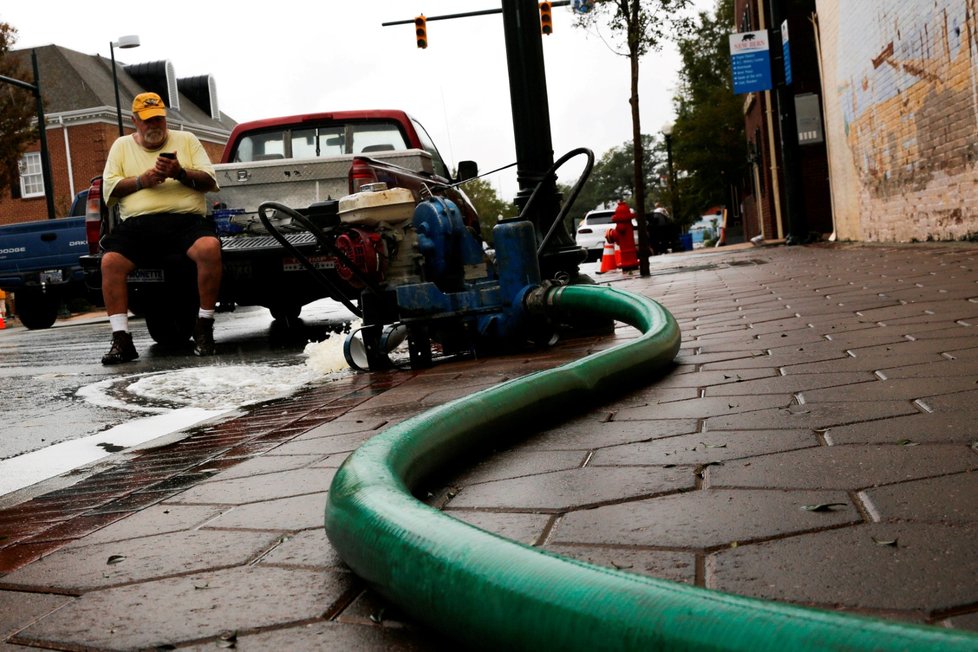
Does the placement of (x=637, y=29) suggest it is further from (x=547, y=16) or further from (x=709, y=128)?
(x=709, y=128)

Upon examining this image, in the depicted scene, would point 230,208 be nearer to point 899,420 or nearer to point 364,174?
point 364,174

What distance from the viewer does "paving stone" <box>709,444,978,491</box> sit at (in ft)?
7.51

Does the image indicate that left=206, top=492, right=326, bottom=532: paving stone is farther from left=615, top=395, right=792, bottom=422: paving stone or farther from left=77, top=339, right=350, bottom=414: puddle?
left=77, top=339, right=350, bottom=414: puddle

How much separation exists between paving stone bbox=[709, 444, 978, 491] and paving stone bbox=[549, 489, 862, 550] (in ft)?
0.31

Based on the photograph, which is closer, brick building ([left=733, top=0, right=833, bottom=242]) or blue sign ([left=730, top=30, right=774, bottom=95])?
brick building ([left=733, top=0, right=833, bottom=242])

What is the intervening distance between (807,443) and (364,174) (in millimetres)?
4643

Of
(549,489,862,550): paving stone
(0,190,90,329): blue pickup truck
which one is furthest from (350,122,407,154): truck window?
(0,190,90,329): blue pickup truck

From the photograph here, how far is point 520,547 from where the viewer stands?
145 centimetres

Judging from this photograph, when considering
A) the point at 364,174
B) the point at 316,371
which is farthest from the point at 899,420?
Answer: the point at 364,174

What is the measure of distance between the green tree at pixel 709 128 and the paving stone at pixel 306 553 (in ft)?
130

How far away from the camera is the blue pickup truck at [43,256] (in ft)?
53.6

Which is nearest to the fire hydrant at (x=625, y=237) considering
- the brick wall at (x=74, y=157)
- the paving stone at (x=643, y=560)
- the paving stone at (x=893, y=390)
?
the paving stone at (x=893, y=390)

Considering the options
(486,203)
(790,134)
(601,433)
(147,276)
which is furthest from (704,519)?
(486,203)

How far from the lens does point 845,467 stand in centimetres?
241
